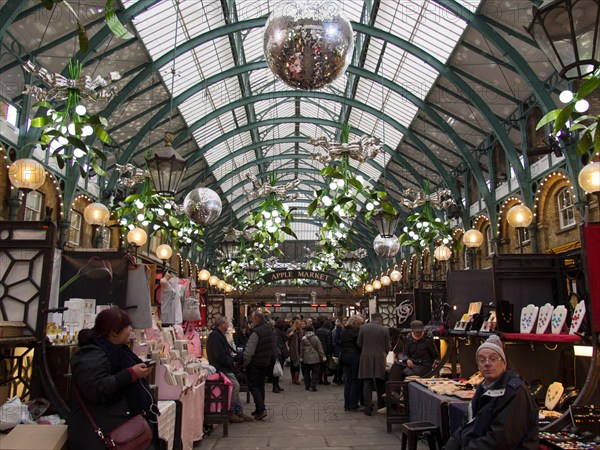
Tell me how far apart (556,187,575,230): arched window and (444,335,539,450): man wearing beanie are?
10.4 m

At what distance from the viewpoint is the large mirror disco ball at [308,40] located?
11.6 feet

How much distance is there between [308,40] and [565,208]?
36.7 ft

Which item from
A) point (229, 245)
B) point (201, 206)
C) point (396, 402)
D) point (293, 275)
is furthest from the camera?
point (293, 275)

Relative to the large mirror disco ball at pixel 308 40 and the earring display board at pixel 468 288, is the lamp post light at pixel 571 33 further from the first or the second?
the earring display board at pixel 468 288

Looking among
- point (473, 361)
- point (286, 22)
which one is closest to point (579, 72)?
point (286, 22)

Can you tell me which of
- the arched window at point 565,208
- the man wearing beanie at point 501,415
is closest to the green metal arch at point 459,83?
the arched window at point 565,208

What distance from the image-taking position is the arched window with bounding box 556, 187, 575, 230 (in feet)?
41.1

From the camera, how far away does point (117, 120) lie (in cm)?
1590

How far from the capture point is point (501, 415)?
296cm

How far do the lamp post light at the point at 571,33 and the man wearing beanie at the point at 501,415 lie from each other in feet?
5.55

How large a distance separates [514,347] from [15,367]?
15.0 ft

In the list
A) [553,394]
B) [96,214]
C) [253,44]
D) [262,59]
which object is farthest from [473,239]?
[253,44]

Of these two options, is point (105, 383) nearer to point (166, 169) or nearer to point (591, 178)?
point (166, 169)

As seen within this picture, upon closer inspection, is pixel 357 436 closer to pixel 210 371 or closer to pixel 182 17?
pixel 210 371
